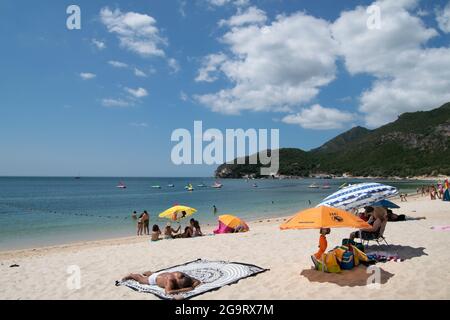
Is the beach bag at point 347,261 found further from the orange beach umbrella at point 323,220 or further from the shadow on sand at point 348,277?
the orange beach umbrella at point 323,220

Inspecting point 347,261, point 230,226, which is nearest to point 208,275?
point 347,261

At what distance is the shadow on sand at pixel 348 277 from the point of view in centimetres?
717

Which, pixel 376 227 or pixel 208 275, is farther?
pixel 376 227

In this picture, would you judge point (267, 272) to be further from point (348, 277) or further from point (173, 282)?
point (173, 282)

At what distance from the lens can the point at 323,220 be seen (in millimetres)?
7512

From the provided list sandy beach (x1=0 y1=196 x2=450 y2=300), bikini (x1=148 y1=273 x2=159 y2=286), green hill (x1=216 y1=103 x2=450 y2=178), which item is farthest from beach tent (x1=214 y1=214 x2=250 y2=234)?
green hill (x1=216 y1=103 x2=450 y2=178)

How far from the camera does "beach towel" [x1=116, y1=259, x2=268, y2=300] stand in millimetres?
7172

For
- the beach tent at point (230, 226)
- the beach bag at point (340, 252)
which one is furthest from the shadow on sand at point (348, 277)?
the beach tent at point (230, 226)

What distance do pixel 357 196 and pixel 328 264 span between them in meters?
2.50

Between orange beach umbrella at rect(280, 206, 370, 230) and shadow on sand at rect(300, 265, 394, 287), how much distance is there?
1.01 m

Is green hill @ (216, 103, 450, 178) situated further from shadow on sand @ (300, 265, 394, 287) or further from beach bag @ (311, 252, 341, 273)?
beach bag @ (311, 252, 341, 273)

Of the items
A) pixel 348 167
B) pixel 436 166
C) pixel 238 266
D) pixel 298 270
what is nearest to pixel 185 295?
pixel 238 266
